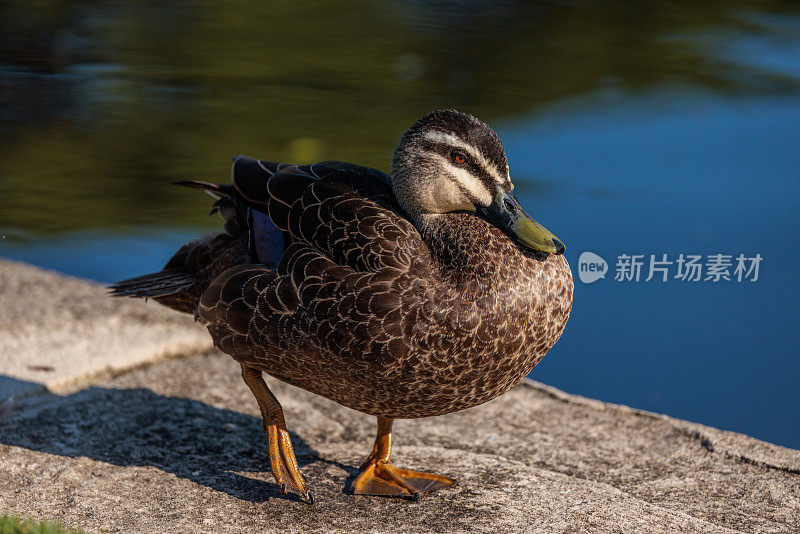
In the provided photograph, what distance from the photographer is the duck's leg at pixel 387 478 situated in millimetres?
3406

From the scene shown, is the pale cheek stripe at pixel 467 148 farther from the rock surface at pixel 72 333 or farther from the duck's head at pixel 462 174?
the rock surface at pixel 72 333

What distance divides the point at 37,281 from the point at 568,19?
4682 millimetres

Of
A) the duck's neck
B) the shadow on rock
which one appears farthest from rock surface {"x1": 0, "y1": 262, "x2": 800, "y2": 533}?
the duck's neck

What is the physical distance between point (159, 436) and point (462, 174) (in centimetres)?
204

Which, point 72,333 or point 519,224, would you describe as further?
point 72,333

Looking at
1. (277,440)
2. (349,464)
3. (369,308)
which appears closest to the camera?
(369,308)

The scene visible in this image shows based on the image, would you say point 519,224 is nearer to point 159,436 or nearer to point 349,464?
point 349,464

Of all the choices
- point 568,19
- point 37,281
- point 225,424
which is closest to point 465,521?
point 225,424

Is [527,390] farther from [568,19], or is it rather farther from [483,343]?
[568,19]

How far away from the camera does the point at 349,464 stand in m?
3.77

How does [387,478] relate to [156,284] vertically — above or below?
below

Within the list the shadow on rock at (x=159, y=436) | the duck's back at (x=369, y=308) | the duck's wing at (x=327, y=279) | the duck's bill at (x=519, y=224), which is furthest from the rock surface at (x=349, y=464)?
the duck's bill at (x=519, y=224)

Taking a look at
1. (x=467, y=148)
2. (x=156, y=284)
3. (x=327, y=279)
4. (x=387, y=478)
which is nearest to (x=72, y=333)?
(x=156, y=284)

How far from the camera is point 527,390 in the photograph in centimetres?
480
